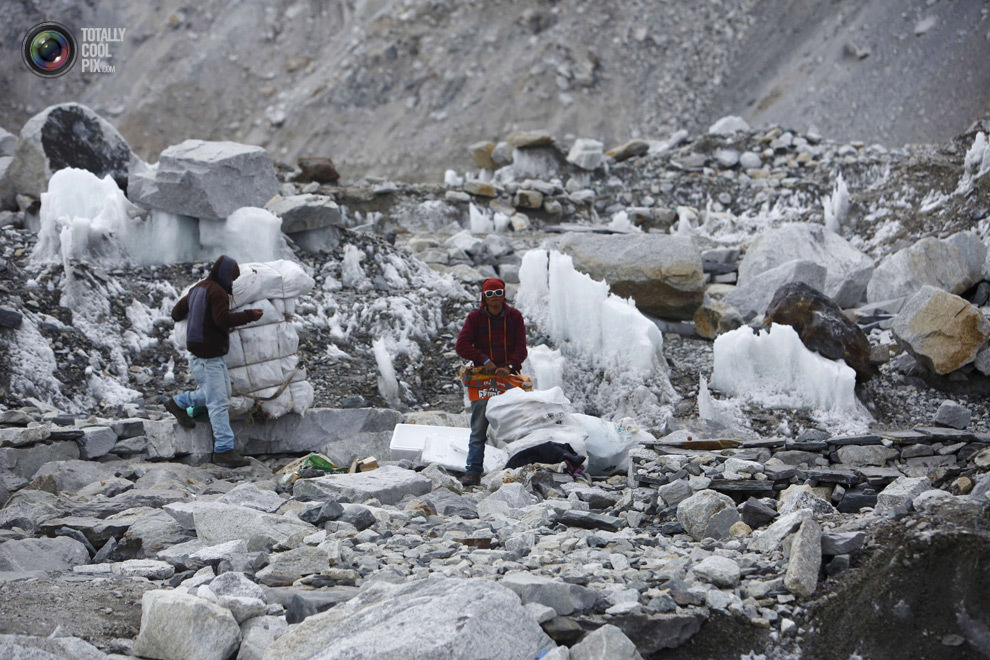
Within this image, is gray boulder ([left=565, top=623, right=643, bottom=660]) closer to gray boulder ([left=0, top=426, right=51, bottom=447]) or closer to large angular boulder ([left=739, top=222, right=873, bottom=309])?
gray boulder ([left=0, top=426, right=51, bottom=447])

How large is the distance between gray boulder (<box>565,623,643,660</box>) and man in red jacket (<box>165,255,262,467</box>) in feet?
12.4

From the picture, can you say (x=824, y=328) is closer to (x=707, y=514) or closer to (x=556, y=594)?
(x=707, y=514)

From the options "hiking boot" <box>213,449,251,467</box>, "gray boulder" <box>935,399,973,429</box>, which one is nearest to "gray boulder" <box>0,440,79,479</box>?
"hiking boot" <box>213,449,251,467</box>

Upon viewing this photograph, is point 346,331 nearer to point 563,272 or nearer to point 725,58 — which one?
point 563,272

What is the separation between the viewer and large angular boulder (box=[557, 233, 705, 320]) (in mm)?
9672

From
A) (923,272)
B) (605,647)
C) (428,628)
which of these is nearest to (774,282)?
(923,272)

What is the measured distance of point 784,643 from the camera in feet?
10.2

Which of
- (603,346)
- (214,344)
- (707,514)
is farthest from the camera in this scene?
(603,346)

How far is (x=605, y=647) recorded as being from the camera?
2863 millimetres

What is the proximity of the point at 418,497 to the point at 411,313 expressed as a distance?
4146 millimetres

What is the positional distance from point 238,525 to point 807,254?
877 centimetres

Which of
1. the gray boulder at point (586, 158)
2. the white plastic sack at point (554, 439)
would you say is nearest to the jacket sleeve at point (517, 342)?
the white plastic sack at point (554, 439)

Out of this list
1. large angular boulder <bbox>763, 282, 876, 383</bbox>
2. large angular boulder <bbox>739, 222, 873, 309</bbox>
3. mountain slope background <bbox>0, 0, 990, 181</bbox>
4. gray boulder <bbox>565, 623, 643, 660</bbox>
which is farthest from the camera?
mountain slope background <bbox>0, 0, 990, 181</bbox>

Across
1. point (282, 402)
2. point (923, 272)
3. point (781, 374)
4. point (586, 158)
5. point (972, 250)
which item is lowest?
point (282, 402)
